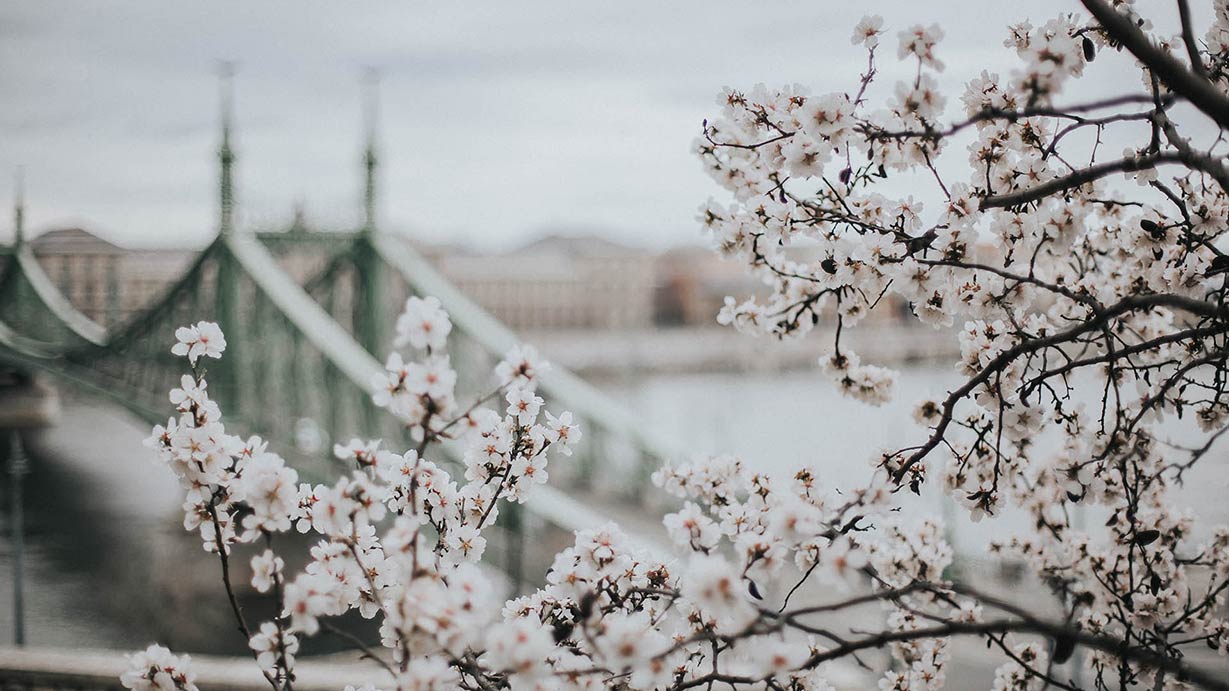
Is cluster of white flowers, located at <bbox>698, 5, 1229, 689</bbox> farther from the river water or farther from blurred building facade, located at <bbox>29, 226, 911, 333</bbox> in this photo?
blurred building facade, located at <bbox>29, 226, 911, 333</bbox>

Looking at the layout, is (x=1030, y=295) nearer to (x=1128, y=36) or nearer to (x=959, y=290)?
(x=959, y=290)

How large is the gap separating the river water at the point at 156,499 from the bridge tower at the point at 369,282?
3.38 meters

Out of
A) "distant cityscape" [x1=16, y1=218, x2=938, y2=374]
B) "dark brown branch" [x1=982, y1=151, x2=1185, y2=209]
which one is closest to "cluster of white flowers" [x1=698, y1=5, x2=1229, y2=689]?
"dark brown branch" [x1=982, y1=151, x2=1185, y2=209]

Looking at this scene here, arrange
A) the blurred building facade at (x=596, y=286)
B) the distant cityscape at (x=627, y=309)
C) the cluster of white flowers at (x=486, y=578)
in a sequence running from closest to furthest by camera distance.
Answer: the cluster of white flowers at (x=486, y=578), the distant cityscape at (x=627, y=309), the blurred building facade at (x=596, y=286)

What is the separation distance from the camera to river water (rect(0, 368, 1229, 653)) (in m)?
11.4

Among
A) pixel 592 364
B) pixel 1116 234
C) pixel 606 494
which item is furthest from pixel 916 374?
pixel 1116 234

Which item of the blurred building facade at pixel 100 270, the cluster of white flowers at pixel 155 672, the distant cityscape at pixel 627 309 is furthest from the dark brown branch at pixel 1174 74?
the distant cityscape at pixel 627 309

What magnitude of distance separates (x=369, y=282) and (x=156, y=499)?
7508mm

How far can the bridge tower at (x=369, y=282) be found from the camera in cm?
1290

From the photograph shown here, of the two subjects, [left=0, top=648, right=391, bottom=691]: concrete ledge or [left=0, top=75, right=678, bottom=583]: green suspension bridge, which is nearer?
[left=0, top=648, right=391, bottom=691]: concrete ledge

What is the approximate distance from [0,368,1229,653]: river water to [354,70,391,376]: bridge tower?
11.1 feet

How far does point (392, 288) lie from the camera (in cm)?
1441

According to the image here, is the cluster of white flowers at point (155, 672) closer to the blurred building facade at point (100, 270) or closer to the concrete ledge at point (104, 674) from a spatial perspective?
the concrete ledge at point (104, 674)

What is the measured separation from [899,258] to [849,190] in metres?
0.14
